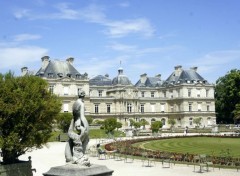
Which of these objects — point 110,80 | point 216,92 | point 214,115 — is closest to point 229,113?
point 214,115

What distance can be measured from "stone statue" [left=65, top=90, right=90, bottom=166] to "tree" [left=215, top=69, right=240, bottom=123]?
55.2 m

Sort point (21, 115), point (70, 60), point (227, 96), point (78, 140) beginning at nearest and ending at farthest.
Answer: point (78, 140)
point (21, 115)
point (70, 60)
point (227, 96)

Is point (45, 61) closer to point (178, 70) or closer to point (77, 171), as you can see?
point (178, 70)

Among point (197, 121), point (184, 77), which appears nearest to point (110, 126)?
point (197, 121)

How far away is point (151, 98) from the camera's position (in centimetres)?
8206

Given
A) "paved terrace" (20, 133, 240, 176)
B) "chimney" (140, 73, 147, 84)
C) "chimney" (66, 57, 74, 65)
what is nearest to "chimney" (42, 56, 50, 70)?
"chimney" (66, 57, 74, 65)

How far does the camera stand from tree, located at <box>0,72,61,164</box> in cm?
1789

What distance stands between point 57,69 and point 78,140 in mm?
58468

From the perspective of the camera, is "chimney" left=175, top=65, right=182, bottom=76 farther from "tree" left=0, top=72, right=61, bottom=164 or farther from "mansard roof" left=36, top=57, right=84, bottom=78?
"tree" left=0, top=72, right=61, bottom=164

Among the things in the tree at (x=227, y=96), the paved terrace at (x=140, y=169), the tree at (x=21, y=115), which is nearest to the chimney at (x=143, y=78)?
the tree at (x=227, y=96)

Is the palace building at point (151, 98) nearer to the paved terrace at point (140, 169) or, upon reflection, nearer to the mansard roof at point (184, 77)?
the mansard roof at point (184, 77)

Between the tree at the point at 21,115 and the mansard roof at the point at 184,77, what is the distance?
62362 millimetres

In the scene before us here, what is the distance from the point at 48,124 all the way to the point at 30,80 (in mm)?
2495

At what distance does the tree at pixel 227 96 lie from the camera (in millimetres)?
67869
